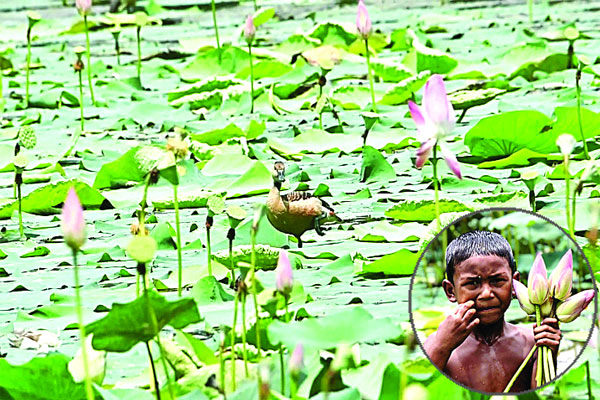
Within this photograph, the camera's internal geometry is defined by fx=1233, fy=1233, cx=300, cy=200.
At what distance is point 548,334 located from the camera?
131 centimetres

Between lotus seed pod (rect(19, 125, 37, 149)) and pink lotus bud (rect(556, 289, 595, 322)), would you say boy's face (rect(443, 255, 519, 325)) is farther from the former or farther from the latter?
lotus seed pod (rect(19, 125, 37, 149))

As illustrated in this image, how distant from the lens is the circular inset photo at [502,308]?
1281 millimetres

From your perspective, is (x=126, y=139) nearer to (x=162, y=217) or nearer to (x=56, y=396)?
(x=162, y=217)

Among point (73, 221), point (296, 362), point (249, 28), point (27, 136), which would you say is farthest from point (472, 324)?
point (249, 28)

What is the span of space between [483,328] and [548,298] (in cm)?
8

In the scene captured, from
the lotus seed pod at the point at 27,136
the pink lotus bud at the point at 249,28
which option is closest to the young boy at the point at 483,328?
the lotus seed pod at the point at 27,136

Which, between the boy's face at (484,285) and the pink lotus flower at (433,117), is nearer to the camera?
the boy's face at (484,285)

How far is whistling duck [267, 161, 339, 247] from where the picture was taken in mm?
2217

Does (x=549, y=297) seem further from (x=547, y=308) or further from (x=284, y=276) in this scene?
(x=284, y=276)

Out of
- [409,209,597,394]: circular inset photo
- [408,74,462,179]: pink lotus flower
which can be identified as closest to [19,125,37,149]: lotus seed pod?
[408,74,462,179]: pink lotus flower

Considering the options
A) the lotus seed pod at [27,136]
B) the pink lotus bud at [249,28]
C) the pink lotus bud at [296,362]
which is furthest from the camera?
the pink lotus bud at [249,28]

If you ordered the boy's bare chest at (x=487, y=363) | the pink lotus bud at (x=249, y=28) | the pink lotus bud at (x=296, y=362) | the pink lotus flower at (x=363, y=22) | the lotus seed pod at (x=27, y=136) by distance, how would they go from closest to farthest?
the pink lotus bud at (x=296, y=362)
the boy's bare chest at (x=487, y=363)
the lotus seed pod at (x=27, y=136)
the pink lotus flower at (x=363, y=22)
the pink lotus bud at (x=249, y=28)

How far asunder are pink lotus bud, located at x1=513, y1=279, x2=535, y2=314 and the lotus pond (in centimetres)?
2

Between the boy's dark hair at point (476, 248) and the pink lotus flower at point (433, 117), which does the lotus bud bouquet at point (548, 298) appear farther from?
the pink lotus flower at point (433, 117)
